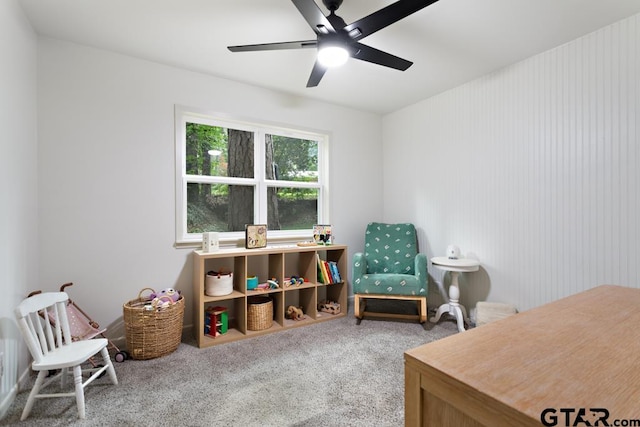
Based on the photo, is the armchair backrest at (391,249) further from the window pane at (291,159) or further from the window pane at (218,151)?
the window pane at (218,151)

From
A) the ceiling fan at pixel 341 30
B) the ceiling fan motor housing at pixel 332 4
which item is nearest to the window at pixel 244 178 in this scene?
the ceiling fan at pixel 341 30

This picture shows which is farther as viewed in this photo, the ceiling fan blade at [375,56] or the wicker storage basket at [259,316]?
the wicker storage basket at [259,316]

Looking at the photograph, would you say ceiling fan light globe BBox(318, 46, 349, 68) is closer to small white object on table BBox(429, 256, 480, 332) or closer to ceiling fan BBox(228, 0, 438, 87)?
ceiling fan BBox(228, 0, 438, 87)

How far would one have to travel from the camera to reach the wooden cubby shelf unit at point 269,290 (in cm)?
261

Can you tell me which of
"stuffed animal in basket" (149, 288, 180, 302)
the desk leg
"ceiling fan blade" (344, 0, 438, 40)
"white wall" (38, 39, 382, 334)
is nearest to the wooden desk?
the desk leg

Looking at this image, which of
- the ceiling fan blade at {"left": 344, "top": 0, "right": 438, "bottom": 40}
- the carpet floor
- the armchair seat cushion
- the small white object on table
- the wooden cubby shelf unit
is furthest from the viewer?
the armchair seat cushion

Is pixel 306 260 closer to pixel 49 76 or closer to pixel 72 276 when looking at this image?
pixel 72 276

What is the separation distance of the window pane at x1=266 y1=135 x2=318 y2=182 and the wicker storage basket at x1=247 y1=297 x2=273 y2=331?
140cm

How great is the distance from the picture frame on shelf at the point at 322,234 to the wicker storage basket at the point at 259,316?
Answer: 2.88 feet

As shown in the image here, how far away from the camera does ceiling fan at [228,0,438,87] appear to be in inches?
60.7

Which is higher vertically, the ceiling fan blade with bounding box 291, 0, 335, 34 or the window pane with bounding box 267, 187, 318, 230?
the ceiling fan blade with bounding box 291, 0, 335, 34

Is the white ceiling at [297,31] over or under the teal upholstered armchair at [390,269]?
over

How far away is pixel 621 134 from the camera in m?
2.13

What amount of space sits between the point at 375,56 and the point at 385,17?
1.38ft
